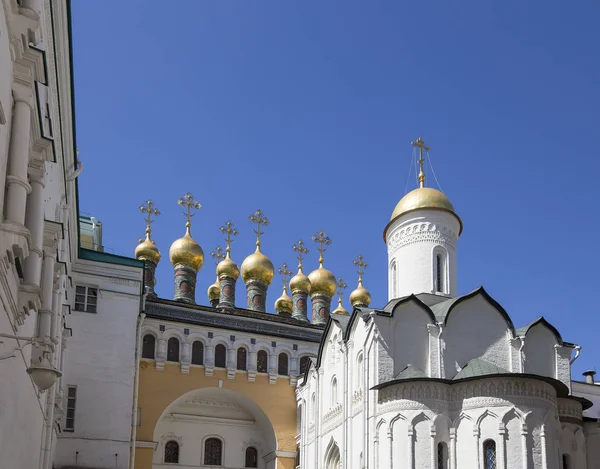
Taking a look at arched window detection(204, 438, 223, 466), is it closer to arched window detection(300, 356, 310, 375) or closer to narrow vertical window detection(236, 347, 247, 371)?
narrow vertical window detection(236, 347, 247, 371)

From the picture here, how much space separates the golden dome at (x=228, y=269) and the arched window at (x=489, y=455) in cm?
1688

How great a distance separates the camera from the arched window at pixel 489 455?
17516mm

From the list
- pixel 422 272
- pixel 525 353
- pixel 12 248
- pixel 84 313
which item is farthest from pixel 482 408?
pixel 12 248

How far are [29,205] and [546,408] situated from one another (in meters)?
14.2

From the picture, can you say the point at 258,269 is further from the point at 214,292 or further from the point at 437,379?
the point at 437,379

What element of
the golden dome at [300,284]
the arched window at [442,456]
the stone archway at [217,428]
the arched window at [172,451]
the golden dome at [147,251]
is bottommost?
the arched window at [442,456]

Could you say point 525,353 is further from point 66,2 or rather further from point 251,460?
point 66,2

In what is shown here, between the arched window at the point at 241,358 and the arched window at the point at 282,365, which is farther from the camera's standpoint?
the arched window at the point at 282,365

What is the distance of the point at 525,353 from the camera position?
66.0 ft

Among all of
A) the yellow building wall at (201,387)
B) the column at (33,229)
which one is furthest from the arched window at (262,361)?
the column at (33,229)

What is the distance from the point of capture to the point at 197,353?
84.4 ft

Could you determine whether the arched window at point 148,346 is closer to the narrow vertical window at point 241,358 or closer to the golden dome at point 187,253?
the narrow vertical window at point 241,358

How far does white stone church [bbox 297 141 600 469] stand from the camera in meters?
17.7

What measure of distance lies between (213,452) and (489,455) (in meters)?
11.8
